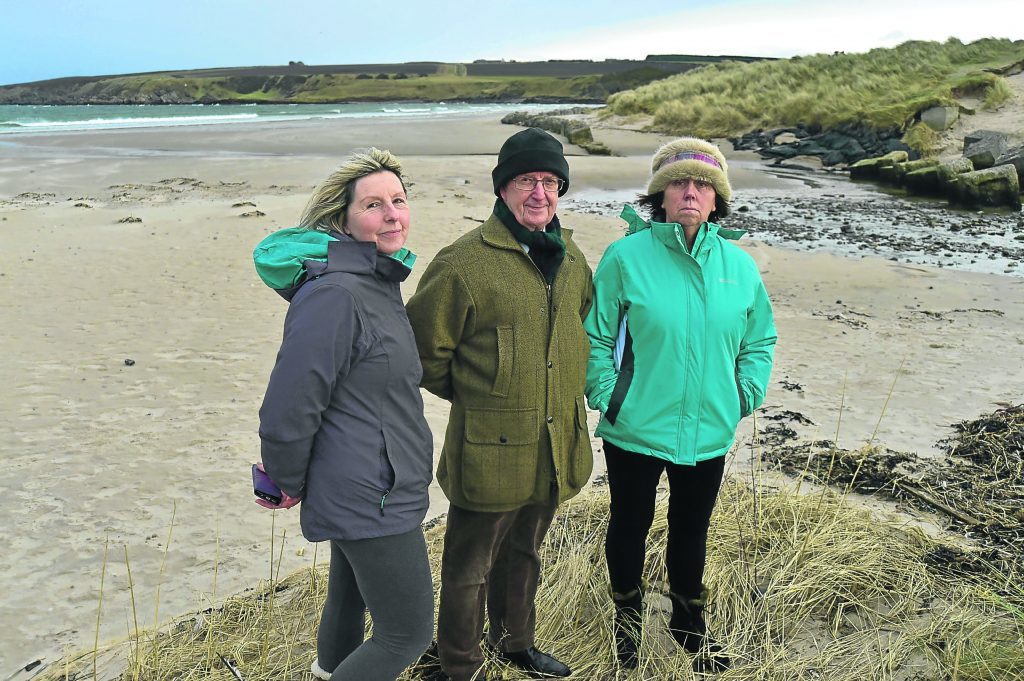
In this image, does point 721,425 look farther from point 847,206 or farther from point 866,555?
point 847,206

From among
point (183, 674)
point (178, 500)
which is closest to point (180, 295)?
point (178, 500)

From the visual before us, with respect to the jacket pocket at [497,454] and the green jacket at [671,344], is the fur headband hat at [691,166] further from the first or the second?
the jacket pocket at [497,454]

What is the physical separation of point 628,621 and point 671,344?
1.09 metres

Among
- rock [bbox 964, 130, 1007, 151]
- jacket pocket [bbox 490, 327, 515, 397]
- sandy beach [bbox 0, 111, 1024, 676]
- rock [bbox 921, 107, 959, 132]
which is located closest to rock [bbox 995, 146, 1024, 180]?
rock [bbox 964, 130, 1007, 151]

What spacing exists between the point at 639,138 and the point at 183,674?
2883 centimetres

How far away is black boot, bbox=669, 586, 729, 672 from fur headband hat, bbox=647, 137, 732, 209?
4.82 ft

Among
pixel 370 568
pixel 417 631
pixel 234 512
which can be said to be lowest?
pixel 234 512

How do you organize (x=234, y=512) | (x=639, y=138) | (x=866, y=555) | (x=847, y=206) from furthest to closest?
(x=639, y=138) < (x=847, y=206) < (x=234, y=512) < (x=866, y=555)

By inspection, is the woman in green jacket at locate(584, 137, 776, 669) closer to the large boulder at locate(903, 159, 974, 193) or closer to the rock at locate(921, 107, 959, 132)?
the large boulder at locate(903, 159, 974, 193)

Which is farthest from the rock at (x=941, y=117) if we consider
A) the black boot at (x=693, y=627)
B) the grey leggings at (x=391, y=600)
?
the grey leggings at (x=391, y=600)

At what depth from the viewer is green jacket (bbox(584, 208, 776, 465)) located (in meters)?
2.71

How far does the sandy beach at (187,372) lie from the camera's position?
372 cm

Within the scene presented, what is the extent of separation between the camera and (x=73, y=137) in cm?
2994

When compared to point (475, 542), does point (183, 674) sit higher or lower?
lower
